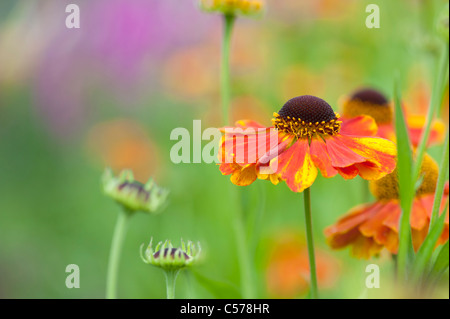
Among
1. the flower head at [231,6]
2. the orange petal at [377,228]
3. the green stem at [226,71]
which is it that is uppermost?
the flower head at [231,6]

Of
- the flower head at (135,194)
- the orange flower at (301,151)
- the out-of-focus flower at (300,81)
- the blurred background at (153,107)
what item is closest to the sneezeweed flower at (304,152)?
the orange flower at (301,151)

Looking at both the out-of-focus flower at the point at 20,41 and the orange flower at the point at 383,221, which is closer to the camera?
the orange flower at the point at 383,221

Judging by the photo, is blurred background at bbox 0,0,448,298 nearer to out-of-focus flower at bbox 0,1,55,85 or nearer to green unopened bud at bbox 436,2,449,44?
out-of-focus flower at bbox 0,1,55,85

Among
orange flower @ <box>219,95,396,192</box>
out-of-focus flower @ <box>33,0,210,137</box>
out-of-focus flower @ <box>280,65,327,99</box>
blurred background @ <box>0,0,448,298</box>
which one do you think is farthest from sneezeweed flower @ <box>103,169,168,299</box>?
out-of-focus flower @ <box>33,0,210,137</box>

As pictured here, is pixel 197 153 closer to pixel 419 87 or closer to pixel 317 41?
pixel 419 87

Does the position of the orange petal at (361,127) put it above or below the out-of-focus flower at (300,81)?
below

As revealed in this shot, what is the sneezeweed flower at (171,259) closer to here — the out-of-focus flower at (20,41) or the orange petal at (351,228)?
Answer: the orange petal at (351,228)

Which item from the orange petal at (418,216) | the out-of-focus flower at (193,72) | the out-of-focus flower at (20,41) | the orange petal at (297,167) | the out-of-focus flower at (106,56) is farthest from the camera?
the out-of-focus flower at (106,56)
